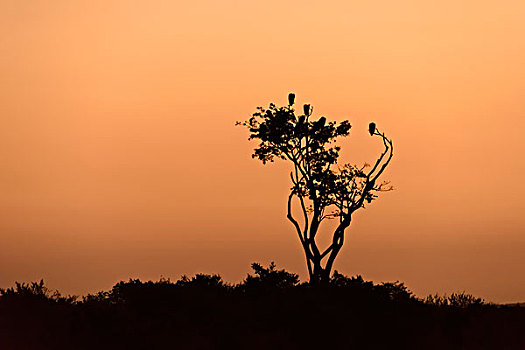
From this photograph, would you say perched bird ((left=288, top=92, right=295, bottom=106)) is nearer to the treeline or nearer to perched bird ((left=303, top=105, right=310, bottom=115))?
perched bird ((left=303, top=105, right=310, bottom=115))

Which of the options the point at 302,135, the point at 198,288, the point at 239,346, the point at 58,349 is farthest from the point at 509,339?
the point at 302,135

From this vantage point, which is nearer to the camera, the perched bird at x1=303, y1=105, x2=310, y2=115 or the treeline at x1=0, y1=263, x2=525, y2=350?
the treeline at x1=0, y1=263, x2=525, y2=350

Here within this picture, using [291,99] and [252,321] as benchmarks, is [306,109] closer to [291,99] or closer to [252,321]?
[291,99]

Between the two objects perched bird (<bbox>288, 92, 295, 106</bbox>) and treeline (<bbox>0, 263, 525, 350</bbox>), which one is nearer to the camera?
treeline (<bbox>0, 263, 525, 350</bbox>)

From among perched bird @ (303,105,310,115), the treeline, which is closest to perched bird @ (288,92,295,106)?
perched bird @ (303,105,310,115)

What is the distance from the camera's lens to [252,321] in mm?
21172

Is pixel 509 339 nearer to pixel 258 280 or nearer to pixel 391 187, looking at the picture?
pixel 258 280

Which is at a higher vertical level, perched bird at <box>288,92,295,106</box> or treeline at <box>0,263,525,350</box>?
perched bird at <box>288,92,295,106</box>

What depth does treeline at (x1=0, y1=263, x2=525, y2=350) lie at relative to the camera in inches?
805

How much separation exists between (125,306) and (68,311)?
1.45 metres

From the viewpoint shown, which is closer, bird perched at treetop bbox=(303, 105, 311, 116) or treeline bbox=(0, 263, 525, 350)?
treeline bbox=(0, 263, 525, 350)

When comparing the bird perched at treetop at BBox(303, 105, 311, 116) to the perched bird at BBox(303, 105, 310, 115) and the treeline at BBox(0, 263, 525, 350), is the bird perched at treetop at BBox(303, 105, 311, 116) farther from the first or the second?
the treeline at BBox(0, 263, 525, 350)

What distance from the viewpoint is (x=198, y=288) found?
78.4 ft

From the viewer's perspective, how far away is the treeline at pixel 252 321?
2045 cm
